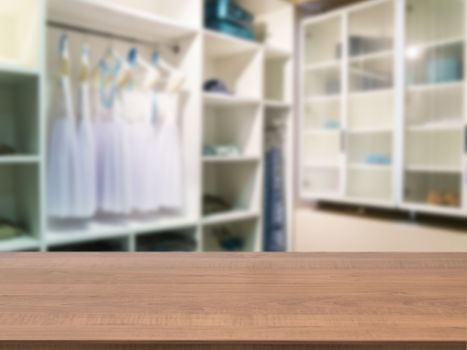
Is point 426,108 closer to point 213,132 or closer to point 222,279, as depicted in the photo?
point 213,132

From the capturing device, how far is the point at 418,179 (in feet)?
9.23

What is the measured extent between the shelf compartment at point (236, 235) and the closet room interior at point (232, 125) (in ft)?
0.05

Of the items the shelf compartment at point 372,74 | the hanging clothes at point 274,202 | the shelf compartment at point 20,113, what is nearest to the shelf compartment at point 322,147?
the hanging clothes at point 274,202

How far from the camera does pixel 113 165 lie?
2.22 metres

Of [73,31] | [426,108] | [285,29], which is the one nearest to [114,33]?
[73,31]

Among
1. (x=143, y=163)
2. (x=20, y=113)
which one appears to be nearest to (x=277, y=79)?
(x=143, y=163)

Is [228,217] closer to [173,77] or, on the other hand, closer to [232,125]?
[232,125]

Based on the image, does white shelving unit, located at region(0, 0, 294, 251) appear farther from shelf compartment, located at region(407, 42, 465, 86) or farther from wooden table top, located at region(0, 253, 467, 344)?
wooden table top, located at region(0, 253, 467, 344)

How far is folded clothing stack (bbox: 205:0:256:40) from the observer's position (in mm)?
2729

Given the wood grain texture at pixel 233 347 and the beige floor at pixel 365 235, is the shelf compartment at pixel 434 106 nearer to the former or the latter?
the beige floor at pixel 365 235

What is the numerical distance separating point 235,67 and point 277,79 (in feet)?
1.32

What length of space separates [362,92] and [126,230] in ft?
6.01

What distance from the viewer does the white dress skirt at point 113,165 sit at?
2.21m

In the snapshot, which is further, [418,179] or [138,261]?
[418,179]
